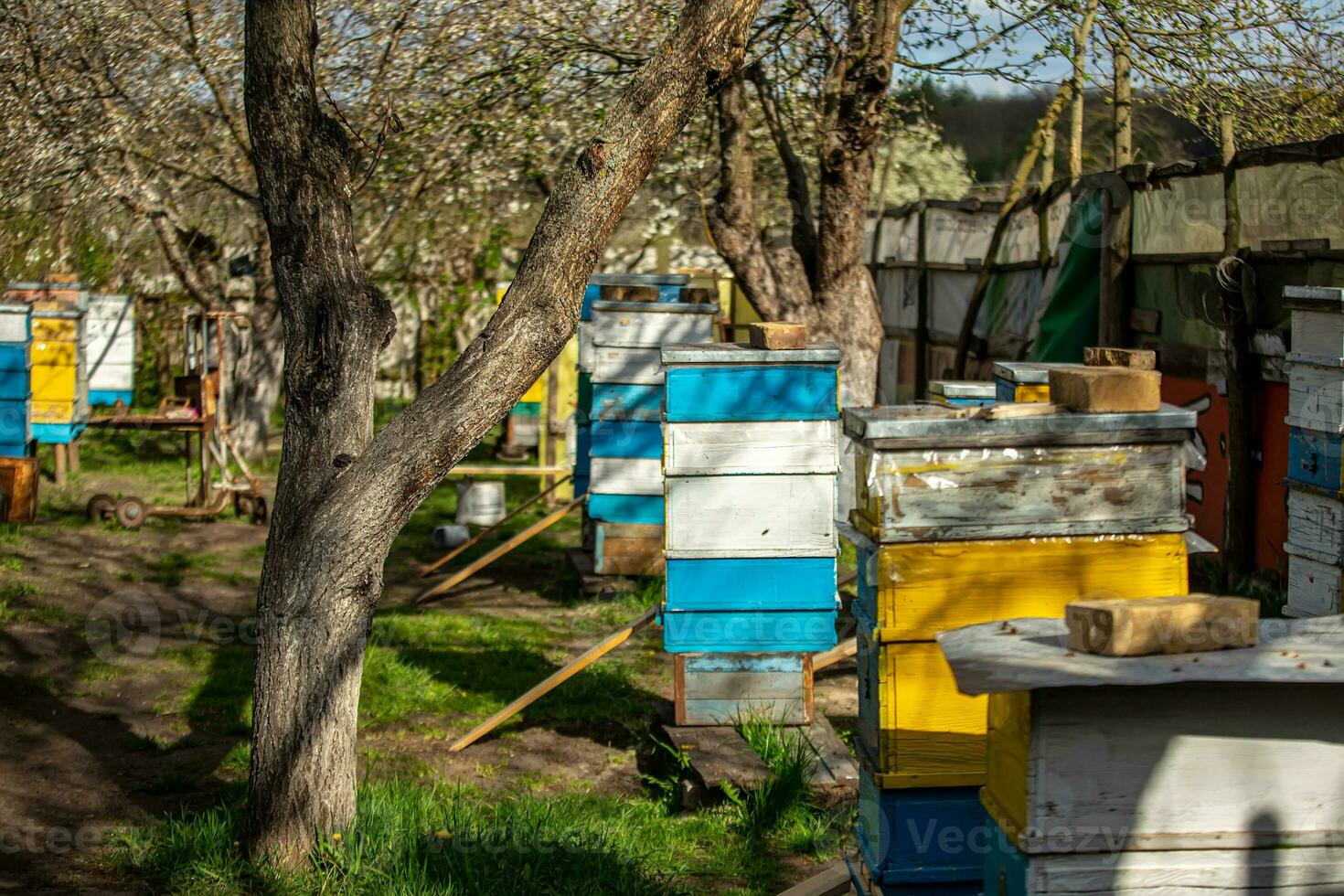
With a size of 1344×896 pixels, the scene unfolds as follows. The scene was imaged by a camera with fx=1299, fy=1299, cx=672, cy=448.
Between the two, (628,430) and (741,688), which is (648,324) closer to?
(628,430)

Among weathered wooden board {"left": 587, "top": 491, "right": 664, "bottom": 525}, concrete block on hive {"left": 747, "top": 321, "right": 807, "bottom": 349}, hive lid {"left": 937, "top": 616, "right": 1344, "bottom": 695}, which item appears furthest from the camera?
weathered wooden board {"left": 587, "top": 491, "right": 664, "bottom": 525}

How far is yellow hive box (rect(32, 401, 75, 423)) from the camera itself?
12.0 m

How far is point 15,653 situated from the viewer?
7.66 m

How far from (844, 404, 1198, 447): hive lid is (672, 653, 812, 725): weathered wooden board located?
2.50 m

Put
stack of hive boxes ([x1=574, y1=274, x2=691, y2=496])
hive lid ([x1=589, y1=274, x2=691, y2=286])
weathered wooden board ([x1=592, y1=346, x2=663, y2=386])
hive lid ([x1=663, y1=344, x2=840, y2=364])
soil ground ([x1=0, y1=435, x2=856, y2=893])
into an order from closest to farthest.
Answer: soil ground ([x1=0, y1=435, x2=856, y2=893]), hive lid ([x1=663, y1=344, x2=840, y2=364]), weathered wooden board ([x1=592, y1=346, x2=663, y2=386]), stack of hive boxes ([x1=574, y1=274, x2=691, y2=496]), hive lid ([x1=589, y1=274, x2=691, y2=286])

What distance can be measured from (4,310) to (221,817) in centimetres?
746

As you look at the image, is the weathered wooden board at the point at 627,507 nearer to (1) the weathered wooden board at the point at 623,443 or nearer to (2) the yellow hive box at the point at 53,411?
(1) the weathered wooden board at the point at 623,443

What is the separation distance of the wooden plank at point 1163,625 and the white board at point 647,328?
662cm

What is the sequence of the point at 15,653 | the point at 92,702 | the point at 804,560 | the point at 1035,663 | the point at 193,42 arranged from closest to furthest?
1. the point at 1035,663
2. the point at 804,560
3. the point at 92,702
4. the point at 15,653
5. the point at 193,42

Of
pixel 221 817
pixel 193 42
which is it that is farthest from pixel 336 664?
pixel 193 42

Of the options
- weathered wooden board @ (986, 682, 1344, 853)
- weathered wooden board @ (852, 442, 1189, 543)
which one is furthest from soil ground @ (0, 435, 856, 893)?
weathered wooden board @ (986, 682, 1344, 853)

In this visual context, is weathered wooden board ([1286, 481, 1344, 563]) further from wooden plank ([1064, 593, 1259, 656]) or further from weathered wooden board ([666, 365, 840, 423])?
wooden plank ([1064, 593, 1259, 656])

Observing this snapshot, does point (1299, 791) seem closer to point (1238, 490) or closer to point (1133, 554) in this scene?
point (1133, 554)

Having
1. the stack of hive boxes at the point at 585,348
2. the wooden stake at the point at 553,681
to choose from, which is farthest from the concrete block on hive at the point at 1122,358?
the stack of hive boxes at the point at 585,348
